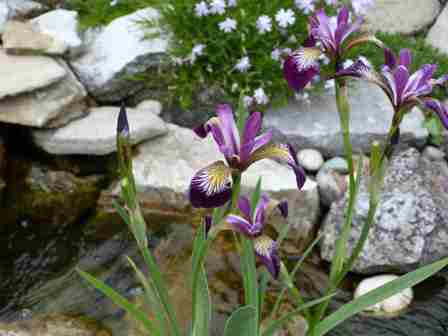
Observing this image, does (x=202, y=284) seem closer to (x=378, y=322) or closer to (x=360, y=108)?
(x=378, y=322)

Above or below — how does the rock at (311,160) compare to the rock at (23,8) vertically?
below

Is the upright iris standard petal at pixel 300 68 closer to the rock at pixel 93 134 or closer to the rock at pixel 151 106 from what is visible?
the rock at pixel 93 134

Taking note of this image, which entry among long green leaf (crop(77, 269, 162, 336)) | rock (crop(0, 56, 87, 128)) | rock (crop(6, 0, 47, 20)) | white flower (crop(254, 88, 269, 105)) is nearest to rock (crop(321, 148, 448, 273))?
white flower (crop(254, 88, 269, 105))

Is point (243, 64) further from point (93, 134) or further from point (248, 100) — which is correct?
point (93, 134)

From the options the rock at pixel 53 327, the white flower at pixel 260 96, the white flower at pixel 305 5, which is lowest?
the rock at pixel 53 327

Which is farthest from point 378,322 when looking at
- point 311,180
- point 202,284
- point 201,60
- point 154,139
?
point 201,60

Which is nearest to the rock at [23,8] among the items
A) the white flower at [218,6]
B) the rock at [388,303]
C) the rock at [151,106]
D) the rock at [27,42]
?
the rock at [27,42]

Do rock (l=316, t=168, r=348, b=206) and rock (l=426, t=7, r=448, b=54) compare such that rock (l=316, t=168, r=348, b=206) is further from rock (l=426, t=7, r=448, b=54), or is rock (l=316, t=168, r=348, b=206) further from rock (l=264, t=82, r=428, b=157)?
rock (l=426, t=7, r=448, b=54)
